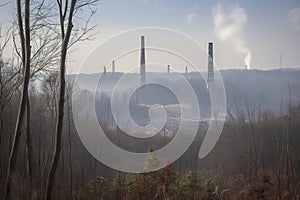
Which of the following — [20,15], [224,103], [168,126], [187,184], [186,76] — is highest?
[20,15]

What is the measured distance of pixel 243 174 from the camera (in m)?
3.81

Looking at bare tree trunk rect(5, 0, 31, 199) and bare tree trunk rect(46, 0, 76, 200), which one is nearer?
bare tree trunk rect(46, 0, 76, 200)

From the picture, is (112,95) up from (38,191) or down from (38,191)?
up

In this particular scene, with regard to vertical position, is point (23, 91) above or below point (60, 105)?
above

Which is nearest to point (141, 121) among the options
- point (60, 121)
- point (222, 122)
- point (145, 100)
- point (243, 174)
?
point (145, 100)

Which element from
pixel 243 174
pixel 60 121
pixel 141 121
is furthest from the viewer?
pixel 141 121

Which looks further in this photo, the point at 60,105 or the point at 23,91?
the point at 23,91

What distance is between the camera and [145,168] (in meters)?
4.60

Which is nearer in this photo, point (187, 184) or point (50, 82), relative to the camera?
point (187, 184)

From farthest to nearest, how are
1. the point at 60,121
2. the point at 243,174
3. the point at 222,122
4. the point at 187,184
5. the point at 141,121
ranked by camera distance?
the point at 222,122, the point at 141,121, the point at 187,184, the point at 243,174, the point at 60,121

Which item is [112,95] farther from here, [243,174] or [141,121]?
[243,174]

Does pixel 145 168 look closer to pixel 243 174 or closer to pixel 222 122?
pixel 243 174

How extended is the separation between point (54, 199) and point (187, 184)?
1.85 metres

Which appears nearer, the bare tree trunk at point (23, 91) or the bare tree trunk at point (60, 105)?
the bare tree trunk at point (60, 105)
